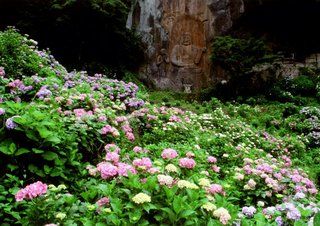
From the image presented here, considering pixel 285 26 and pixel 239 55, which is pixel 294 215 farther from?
pixel 285 26

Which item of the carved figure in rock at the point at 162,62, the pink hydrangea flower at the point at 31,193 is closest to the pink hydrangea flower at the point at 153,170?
the pink hydrangea flower at the point at 31,193

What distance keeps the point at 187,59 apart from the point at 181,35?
4.46ft

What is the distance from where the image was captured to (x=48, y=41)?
1705 cm

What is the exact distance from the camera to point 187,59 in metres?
18.4

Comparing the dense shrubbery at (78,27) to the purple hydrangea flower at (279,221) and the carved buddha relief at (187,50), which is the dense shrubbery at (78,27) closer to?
the carved buddha relief at (187,50)

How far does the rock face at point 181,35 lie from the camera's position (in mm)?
18062

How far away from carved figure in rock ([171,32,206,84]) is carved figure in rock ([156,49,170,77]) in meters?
0.42

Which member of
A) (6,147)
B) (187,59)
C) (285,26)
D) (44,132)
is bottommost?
(6,147)

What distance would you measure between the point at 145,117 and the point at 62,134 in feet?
9.86

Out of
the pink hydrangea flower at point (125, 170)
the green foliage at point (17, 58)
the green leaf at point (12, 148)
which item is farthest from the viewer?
the green foliage at point (17, 58)

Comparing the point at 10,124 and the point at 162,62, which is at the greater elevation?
the point at 162,62

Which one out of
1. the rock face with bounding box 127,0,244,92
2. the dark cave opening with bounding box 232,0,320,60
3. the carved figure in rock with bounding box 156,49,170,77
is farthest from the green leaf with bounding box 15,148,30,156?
the dark cave opening with bounding box 232,0,320,60

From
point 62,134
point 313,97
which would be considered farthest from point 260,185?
point 313,97

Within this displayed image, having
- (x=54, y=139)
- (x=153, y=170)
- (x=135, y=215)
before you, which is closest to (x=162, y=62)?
(x=54, y=139)
